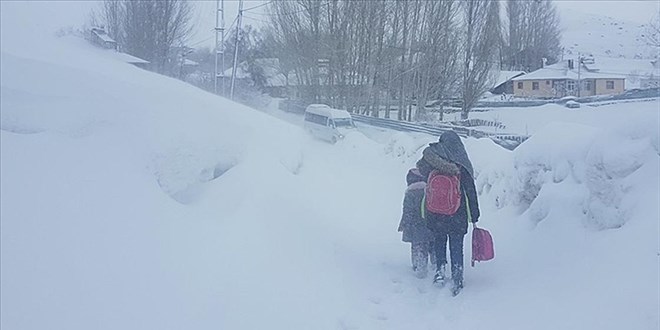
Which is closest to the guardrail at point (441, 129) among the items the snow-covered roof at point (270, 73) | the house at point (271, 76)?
the house at point (271, 76)

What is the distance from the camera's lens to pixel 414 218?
6121 mm

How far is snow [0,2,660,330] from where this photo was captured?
4.18 meters

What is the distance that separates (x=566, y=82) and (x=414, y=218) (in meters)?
4.36

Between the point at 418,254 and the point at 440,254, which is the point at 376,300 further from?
the point at 418,254

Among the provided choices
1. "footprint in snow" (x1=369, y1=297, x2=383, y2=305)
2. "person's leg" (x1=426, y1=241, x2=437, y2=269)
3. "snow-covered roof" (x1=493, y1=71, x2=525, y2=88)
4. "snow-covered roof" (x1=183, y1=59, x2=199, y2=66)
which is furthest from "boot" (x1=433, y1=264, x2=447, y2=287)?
"snow-covered roof" (x1=183, y1=59, x2=199, y2=66)

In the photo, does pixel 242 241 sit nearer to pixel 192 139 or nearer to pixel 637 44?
pixel 192 139

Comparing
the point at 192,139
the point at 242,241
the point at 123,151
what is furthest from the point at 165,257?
the point at 192,139

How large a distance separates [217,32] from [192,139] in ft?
57.0

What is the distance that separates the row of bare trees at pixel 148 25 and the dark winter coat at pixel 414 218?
10903 millimetres

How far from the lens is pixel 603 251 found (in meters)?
4.75

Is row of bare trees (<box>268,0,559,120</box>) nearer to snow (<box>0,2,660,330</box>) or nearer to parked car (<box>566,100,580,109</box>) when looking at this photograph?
parked car (<box>566,100,580,109</box>)

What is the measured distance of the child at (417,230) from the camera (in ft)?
19.7

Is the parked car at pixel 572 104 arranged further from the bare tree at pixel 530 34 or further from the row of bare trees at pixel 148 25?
the row of bare trees at pixel 148 25

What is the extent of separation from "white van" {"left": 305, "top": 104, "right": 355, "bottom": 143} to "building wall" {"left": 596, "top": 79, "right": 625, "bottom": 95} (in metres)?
9.01
